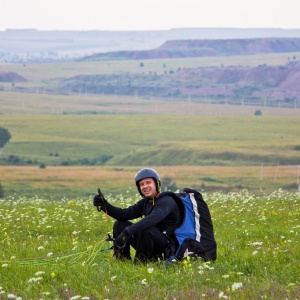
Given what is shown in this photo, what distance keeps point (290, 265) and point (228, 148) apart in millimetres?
161998

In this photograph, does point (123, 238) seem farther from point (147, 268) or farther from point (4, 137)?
point (4, 137)

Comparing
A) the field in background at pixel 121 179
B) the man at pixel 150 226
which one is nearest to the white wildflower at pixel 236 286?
the man at pixel 150 226

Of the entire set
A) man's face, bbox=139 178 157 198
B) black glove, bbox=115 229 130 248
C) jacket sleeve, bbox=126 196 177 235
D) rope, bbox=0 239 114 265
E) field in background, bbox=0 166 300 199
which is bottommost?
field in background, bbox=0 166 300 199

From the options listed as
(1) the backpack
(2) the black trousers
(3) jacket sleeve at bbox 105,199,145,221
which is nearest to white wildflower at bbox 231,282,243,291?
(1) the backpack

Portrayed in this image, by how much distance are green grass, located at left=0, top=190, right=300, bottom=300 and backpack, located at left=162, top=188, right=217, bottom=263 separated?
24 cm

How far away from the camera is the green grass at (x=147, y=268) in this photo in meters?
10.4

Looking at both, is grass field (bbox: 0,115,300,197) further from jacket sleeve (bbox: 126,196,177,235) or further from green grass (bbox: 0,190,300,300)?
jacket sleeve (bbox: 126,196,177,235)

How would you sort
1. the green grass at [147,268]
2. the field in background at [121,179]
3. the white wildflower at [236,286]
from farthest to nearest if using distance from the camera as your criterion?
the field in background at [121,179]
the green grass at [147,268]
the white wildflower at [236,286]

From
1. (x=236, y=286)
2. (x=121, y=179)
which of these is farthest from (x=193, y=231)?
(x=121, y=179)

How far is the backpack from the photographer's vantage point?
12688 millimetres

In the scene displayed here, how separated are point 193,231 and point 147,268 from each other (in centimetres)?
111

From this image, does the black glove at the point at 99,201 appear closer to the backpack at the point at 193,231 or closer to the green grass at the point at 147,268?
the green grass at the point at 147,268

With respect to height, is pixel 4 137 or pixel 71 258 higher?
pixel 71 258

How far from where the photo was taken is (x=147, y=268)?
472 inches
